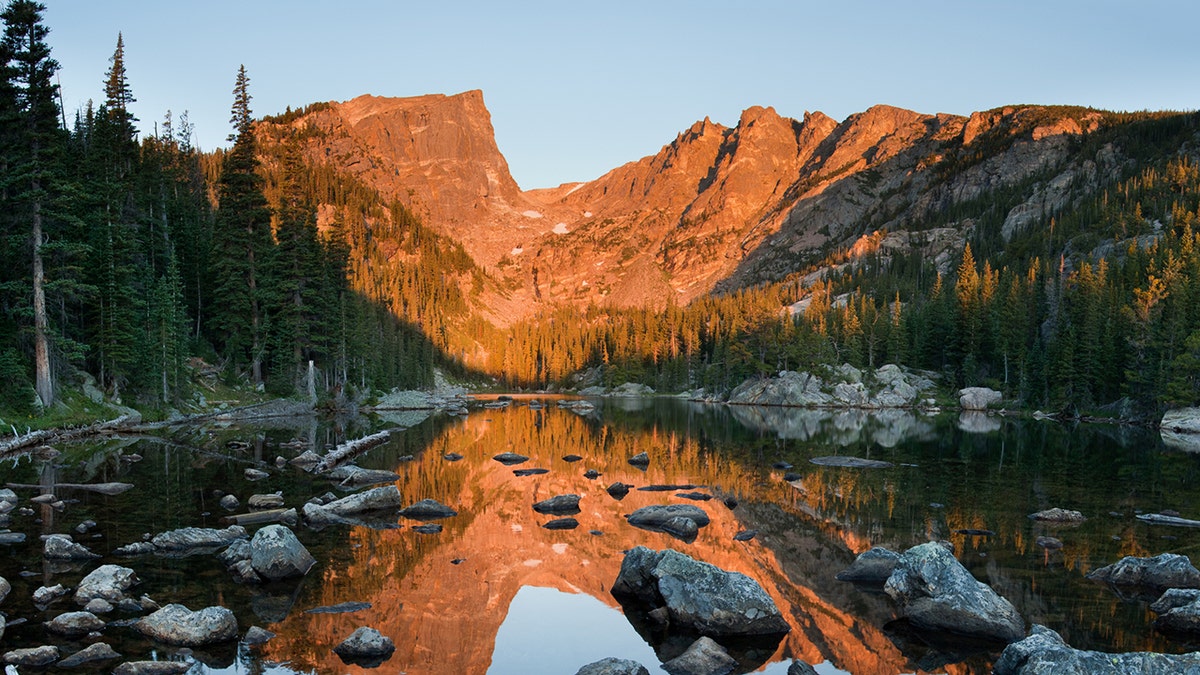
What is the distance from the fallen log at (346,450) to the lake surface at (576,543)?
1459 millimetres

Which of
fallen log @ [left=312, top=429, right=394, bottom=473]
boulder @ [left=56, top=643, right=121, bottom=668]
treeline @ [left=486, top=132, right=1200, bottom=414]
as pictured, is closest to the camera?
boulder @ [left=56, top=643, right=121, bottom=668]

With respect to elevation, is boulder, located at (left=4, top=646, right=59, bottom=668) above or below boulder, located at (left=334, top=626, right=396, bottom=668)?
above

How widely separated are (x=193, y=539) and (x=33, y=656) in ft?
30.4

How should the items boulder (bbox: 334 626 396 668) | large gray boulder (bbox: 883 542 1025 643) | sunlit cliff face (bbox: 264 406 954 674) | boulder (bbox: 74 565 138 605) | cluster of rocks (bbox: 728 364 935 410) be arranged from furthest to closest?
cluster of rocks (bbox: 728 364 935 410), large gray boulder (bbox: 883 542 1025 643), boulder (bbox: 74 565 138 605), sunlit cliff face (bbox: 264 406 954 674), boulder (bbox: 334 626 396 668)

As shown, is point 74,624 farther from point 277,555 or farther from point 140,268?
point 140,268

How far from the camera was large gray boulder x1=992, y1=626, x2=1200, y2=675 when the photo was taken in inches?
483

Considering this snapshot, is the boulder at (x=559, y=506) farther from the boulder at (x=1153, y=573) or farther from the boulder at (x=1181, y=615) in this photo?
the boulder at (x=1181, y=615)

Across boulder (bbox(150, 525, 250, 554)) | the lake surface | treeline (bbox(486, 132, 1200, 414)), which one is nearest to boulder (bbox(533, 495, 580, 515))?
the lake surface

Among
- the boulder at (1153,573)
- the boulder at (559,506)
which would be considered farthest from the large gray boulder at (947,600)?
the boulder at (559,506)

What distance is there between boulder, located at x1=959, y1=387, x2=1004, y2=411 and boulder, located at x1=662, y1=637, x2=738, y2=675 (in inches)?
4111

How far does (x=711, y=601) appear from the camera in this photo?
17047mm

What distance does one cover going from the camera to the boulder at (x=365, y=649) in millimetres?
14406

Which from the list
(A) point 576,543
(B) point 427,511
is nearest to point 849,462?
(A) point 576,543

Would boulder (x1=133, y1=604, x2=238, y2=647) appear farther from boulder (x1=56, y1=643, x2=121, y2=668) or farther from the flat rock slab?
the flat rock slab
